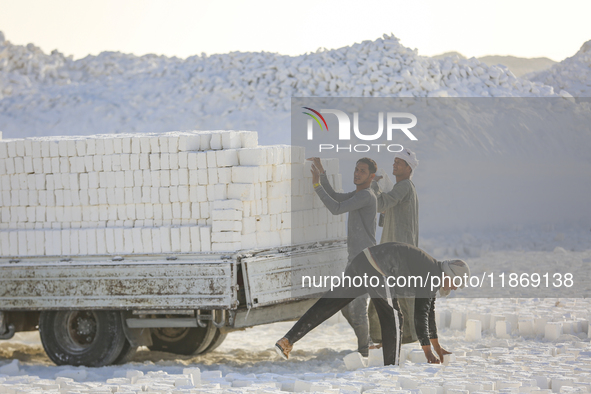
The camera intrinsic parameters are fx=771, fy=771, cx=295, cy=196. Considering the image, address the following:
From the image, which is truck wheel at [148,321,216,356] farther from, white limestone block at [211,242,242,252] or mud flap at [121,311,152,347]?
white limestone block at [211,242,242,252]

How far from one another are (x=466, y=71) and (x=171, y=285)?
74.0 feet

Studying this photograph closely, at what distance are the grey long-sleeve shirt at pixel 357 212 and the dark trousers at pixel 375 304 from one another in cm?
45

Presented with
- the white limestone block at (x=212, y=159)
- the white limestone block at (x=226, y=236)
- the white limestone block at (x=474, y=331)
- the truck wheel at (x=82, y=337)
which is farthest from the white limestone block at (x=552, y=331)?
the truck wheel at (x=82, y=337)

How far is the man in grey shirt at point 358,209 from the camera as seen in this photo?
22.6 ft

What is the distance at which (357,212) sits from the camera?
6.99 meters

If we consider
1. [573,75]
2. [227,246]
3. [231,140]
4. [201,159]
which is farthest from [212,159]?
[573,75]

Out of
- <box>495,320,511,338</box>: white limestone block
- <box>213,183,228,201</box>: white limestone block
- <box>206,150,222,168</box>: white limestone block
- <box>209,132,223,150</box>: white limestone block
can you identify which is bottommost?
<box>495,320,511,338</box>: white limestone block

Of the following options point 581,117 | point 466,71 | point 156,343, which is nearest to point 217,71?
point 466,71

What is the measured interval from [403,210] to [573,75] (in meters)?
27.7

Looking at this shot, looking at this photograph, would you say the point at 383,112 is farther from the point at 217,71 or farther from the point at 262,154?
the point at 262,154

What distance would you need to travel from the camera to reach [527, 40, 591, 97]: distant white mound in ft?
102

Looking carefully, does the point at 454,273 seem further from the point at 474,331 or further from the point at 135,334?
the point at 135,334

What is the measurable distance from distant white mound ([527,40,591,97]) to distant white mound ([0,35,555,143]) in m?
2.84

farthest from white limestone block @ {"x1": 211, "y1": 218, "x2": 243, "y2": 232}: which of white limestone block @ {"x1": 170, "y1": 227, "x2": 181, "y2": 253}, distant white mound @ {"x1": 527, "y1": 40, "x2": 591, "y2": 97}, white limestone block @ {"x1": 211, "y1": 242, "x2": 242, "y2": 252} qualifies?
distant white mound @ {"x1": 527, "y1": 40, "x2": 591, "y2": 97}
